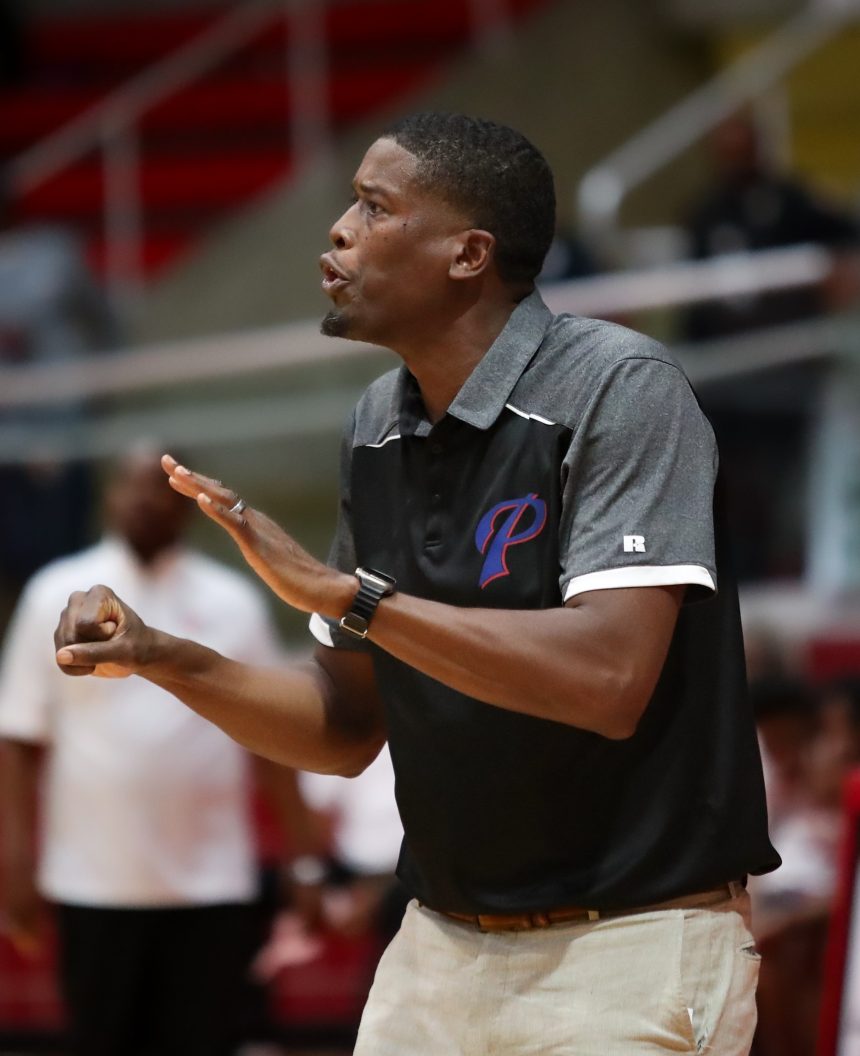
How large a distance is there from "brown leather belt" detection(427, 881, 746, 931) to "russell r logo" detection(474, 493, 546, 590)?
1.47 feet

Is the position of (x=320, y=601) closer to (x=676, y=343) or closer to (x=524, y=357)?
(x=524, y=357)

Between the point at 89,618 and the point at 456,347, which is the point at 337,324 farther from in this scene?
the point at 89,618

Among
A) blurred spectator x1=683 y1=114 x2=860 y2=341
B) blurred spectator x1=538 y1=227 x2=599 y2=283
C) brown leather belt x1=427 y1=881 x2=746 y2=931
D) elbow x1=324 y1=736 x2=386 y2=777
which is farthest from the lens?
blurred spectator x1=538 y1=227 x2=599 y2=283

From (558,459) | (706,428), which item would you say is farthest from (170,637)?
(706,428)

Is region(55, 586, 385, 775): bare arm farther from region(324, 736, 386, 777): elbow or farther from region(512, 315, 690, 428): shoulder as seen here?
region(512, 315, 690, 428): shoulder

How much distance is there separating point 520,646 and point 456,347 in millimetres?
552

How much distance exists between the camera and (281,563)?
8.14ft

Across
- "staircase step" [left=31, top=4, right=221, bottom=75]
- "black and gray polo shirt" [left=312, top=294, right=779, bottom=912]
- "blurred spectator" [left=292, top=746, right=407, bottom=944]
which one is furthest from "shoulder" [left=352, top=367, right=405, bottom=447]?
"staircase step" [left=31, top=4, right=221, bottom=75]

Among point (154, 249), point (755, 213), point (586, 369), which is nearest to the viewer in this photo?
point (586, 369)

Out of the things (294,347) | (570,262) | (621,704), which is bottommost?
(621,704)

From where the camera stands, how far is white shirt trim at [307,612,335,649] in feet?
10.1

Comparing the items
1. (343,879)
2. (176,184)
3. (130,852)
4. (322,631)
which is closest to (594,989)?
(322,631)

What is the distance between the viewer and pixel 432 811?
280 centimetres

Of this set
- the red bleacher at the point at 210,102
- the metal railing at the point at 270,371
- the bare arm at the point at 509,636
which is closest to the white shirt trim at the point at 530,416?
the bare arm at the point at 509,636
